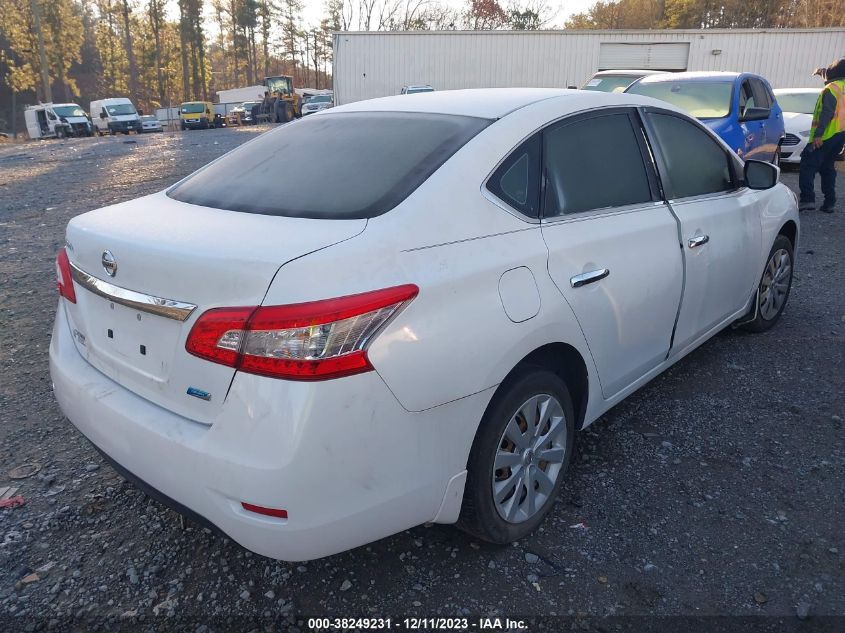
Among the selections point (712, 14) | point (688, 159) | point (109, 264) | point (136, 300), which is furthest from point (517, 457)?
point (712, 14)

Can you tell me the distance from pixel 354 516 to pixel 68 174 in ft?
48.5

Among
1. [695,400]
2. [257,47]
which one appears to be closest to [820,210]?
[695,400]

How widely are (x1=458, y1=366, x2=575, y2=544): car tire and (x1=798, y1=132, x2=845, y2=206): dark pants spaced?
317 inches

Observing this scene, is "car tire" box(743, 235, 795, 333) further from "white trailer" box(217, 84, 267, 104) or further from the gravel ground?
"white trailer" box(217, 84, 267, 104)

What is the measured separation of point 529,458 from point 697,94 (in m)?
7.88

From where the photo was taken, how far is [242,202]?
2.40 meters

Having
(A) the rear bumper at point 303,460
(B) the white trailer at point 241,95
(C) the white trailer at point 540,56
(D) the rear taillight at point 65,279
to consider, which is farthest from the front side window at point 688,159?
(B) the white trailer at point 241,95

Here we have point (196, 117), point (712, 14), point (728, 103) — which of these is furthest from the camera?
point (712, 14)

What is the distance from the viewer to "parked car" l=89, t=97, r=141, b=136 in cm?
3406

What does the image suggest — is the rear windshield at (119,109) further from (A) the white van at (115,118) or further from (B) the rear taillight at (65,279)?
(B) the rear taillight at (65,279)

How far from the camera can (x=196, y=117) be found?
38.5 m

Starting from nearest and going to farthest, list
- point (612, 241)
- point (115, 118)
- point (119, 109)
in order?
point (612, 241) → point (115, 118) → point (119, 109)

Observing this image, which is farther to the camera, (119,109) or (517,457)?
(119,109)

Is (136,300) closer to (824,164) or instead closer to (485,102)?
(485,102)
